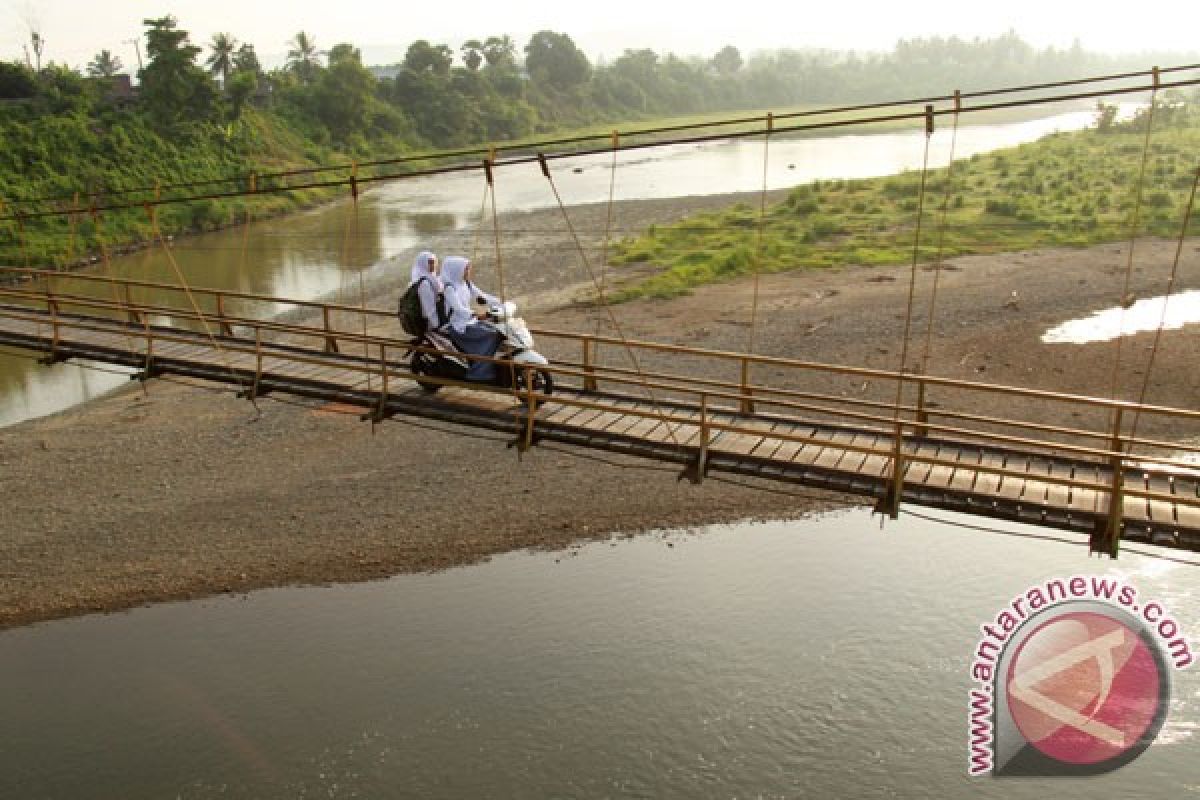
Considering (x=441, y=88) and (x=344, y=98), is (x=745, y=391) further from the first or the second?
(x=441, y=88)

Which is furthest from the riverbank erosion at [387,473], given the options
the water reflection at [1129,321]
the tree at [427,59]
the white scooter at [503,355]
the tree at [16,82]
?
the tree at [427,59]

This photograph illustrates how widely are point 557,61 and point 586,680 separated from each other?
102195 mm

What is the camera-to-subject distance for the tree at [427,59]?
88.8m

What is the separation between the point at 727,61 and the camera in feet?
522

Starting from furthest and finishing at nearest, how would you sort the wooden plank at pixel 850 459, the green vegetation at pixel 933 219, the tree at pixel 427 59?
1. the tree at pixel 427 59
2. the green vegetation at pixel 933 219
3. the wooden plank at pixel 850 459

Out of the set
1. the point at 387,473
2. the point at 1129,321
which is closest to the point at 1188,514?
the point at 387,473

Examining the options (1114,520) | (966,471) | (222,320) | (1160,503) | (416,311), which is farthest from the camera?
(222,320)

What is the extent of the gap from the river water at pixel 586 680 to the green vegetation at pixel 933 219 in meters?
17.2

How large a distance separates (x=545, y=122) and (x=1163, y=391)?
80003 millimetres

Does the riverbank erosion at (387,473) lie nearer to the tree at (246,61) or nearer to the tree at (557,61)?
the tree at (246,61)

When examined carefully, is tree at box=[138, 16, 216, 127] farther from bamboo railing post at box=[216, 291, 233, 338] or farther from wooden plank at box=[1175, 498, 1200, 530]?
wooden plank at box=[1175, 498, 1200, 530]

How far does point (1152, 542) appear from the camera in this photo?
30.5 feet

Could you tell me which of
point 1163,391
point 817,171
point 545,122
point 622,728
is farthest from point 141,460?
point 545,122

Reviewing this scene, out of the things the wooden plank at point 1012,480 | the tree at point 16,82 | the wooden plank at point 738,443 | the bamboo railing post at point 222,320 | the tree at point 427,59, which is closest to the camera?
the wooden plank at point 1012,480
